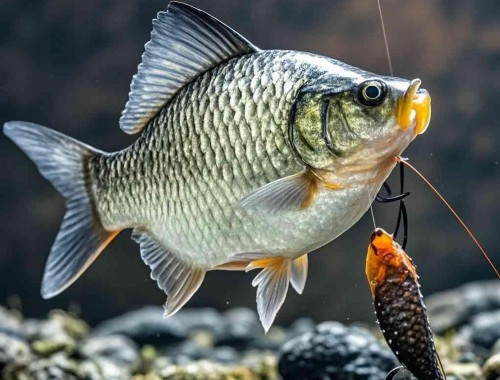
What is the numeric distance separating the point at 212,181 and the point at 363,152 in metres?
0.29

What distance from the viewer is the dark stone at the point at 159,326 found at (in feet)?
15.7

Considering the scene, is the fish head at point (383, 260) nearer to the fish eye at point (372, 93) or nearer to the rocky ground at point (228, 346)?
the fish eye at point (372, 93)

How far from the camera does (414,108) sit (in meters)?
1.25

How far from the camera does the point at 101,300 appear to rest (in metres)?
5.33

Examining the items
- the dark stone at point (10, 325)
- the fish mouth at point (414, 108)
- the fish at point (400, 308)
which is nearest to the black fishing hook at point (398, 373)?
the fish at point (400, 308)

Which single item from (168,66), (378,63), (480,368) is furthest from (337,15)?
(168,66)

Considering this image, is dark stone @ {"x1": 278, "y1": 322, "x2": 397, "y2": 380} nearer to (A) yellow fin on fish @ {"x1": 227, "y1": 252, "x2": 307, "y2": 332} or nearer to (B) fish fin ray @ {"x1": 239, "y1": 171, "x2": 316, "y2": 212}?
(A) yellow fin on fish @ {"x1": 227, "y1": 252, "x2": 307, "y2": 332}

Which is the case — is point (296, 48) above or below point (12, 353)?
above

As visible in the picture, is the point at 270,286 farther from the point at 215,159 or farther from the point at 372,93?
the point at 372,93

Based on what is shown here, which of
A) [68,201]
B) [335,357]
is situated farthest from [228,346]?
[68,201]

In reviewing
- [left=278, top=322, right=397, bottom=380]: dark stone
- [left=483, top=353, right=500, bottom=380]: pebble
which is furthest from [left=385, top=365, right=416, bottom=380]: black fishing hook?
[left=483, top=353, right=500, bottom=380]: pebble

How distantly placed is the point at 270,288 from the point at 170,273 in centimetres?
22

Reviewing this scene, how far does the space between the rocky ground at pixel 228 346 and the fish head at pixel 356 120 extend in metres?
1.50

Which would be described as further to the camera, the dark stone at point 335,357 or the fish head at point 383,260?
the dark stone at point 335,357
